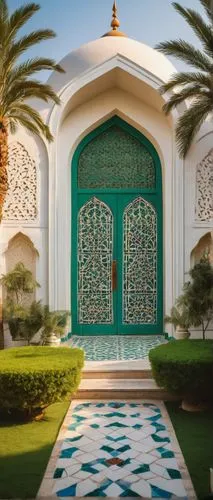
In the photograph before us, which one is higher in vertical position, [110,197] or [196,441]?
[110,197]

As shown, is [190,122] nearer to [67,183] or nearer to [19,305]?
[67,183]

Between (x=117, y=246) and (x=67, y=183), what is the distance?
5.33ft

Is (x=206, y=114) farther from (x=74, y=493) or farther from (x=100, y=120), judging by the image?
(x=74, y=493)

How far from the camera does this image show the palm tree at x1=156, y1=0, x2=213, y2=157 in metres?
7.26

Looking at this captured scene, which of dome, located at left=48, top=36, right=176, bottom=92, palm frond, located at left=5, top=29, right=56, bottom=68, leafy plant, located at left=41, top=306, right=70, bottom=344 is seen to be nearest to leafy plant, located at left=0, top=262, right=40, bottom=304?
leafy plant, located at left=41, top=306, right=70, bottom=344

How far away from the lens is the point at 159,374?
540cm

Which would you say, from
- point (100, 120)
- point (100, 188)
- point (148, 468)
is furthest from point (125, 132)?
point (148, 468)

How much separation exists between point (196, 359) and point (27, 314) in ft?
12.5

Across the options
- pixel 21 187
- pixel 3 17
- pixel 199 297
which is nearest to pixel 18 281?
pixel 21 187

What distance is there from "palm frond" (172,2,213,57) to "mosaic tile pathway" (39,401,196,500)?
17.5 ft

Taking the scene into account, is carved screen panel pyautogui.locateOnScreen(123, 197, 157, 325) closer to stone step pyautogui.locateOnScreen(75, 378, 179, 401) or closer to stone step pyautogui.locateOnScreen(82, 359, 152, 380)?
stone step pyautogui.locateOnScreen(82, 359, 152, 380)

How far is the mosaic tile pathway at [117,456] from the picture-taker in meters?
3.65

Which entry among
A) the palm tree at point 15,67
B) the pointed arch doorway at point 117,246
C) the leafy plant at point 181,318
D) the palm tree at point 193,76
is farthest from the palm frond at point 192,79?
the leafy plant at point 181,318

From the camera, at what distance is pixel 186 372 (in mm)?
5195
